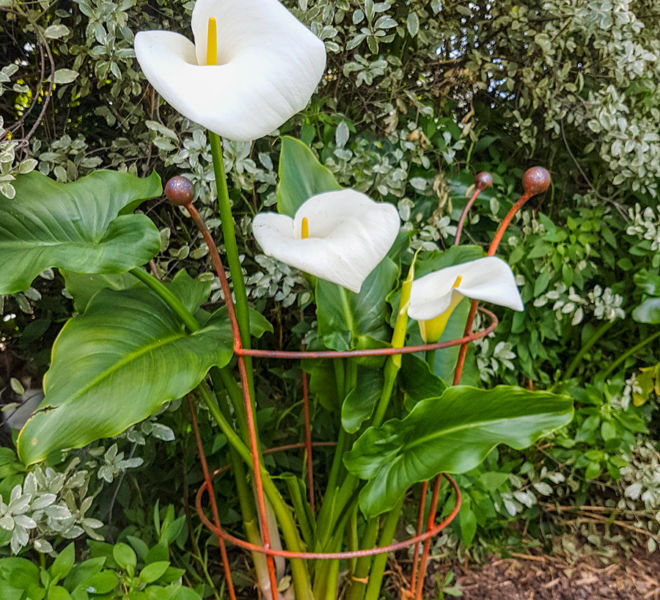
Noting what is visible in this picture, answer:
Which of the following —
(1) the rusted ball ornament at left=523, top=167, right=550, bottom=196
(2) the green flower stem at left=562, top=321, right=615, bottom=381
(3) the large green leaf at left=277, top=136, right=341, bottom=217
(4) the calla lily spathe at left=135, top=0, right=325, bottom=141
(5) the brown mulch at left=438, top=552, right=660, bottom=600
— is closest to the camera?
(4) the calla lily spathe at left=135, top=0, right=325, bottom=141

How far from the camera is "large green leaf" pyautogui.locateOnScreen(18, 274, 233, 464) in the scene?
0.59m

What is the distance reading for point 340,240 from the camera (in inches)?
22.4

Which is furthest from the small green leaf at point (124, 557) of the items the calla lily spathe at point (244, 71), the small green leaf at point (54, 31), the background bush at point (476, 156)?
the small green leaf at point (54, 31)

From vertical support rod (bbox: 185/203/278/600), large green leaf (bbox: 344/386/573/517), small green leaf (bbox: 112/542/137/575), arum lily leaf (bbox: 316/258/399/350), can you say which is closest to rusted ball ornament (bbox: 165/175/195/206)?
vertical support rod (bbox: 185/203/278/600)

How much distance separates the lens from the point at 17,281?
0.59 m

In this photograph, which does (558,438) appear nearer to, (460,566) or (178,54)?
(460,566)

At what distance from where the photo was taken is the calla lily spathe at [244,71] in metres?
0.48

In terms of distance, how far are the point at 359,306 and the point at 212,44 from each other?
43cm

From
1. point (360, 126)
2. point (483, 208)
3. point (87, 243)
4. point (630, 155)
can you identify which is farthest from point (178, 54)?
point (630, 155)

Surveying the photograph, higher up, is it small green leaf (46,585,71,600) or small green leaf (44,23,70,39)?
small green leaf (44,23,70,39)

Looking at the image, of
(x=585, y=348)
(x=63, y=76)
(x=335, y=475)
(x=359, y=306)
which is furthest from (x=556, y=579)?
(x=63, y=76)

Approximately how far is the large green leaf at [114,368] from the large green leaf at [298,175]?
235mm

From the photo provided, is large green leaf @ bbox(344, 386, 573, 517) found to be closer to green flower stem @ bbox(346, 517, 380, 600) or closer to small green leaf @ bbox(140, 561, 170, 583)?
green flower stem @ bbox(346, 517, 380, 600)

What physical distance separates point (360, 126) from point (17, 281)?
78 centimetres
